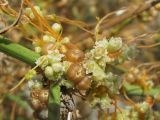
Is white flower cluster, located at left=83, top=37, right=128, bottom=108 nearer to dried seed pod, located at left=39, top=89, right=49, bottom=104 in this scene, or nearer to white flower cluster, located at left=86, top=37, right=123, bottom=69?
white flower cluster, located at left=86, top=37, right=123, bottom=69

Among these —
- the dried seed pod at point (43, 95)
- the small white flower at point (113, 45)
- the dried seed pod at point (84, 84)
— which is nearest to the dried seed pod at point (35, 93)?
the dried seed pod at point (43, 95)

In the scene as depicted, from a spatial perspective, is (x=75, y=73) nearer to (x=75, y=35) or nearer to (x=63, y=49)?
(x=63, y=49)

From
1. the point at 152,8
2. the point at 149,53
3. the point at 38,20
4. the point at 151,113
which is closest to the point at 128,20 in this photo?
the point at 152,8

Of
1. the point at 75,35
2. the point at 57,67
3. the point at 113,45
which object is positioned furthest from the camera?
the point at 75,35

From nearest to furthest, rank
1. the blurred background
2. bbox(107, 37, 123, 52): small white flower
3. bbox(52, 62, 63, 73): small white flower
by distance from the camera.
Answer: bbox(52, 62, 63, 73): small white flower, bbox(107, 37, 123, 52): small white flower, the blurred background

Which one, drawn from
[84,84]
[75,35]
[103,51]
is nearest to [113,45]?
[103,51]

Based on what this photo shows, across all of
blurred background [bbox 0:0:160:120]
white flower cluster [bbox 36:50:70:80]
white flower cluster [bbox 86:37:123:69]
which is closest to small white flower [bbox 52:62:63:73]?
white flower cluster [bbox 36:50:70:80]
